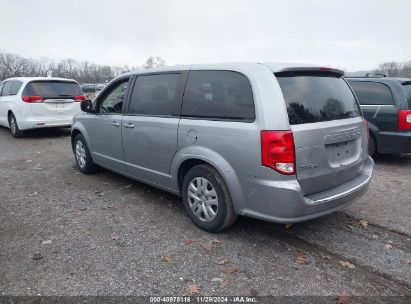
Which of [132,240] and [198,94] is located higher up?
[198,94]

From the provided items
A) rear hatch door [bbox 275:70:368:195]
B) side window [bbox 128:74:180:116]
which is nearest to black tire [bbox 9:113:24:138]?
side window [bbox 128:74:180:116]

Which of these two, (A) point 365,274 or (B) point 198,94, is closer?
(A) point 365,274

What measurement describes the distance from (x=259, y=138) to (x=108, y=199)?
8.91 feet

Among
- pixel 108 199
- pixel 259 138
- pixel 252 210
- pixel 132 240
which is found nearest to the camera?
pixel 259 138

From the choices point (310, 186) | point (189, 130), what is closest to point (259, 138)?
point (310, 186)

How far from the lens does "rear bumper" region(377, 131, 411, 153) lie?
6216 mm

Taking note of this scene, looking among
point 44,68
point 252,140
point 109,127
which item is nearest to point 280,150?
point 252,140

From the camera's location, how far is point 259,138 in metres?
3.10

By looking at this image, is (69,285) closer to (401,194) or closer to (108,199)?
(108,199)

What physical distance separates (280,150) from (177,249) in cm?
143

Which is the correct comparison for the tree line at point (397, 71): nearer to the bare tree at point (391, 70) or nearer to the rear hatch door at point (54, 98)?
the bare tree at point (391, 70)

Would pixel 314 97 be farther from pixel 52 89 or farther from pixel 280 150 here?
pixel 52 89

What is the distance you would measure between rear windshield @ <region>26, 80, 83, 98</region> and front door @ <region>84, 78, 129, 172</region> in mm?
4743

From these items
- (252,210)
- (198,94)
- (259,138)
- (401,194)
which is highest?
(198,94)
